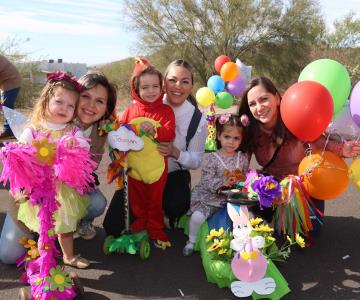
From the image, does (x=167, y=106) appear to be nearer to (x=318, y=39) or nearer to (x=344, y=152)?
(x=344, y=152)

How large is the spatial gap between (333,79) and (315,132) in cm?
51

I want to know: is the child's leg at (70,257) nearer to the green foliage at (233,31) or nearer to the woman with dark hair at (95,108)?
the woman with dark hair at (95,108)

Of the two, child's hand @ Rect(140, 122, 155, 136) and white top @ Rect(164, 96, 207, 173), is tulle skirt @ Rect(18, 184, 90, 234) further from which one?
white top @ Rect(164, 96, 207, 173)

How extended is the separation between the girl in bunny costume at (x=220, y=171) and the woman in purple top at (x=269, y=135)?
0.16 metres

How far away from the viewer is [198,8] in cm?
2508

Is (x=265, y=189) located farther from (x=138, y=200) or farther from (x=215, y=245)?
(x=138, y=200)

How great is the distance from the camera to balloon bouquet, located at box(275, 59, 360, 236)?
277cm

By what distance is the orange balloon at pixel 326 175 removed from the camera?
9.71 ft

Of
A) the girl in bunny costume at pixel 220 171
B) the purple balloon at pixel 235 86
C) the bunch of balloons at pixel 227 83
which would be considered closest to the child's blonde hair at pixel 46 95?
the girl in bunny costume at pixel 220 171

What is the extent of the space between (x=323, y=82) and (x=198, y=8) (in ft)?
77.6

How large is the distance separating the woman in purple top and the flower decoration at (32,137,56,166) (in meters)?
1.81

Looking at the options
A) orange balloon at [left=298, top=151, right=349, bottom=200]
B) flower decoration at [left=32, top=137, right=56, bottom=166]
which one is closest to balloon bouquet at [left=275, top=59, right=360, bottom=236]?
orange balloon at [left=298, top=151, right=349, bottom=200]

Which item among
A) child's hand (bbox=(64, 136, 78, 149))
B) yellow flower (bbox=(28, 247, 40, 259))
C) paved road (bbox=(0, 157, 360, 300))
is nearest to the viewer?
child's hand (bbox=(64, 136, 78, 149))

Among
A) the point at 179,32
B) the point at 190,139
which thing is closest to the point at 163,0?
the point at 179,32
